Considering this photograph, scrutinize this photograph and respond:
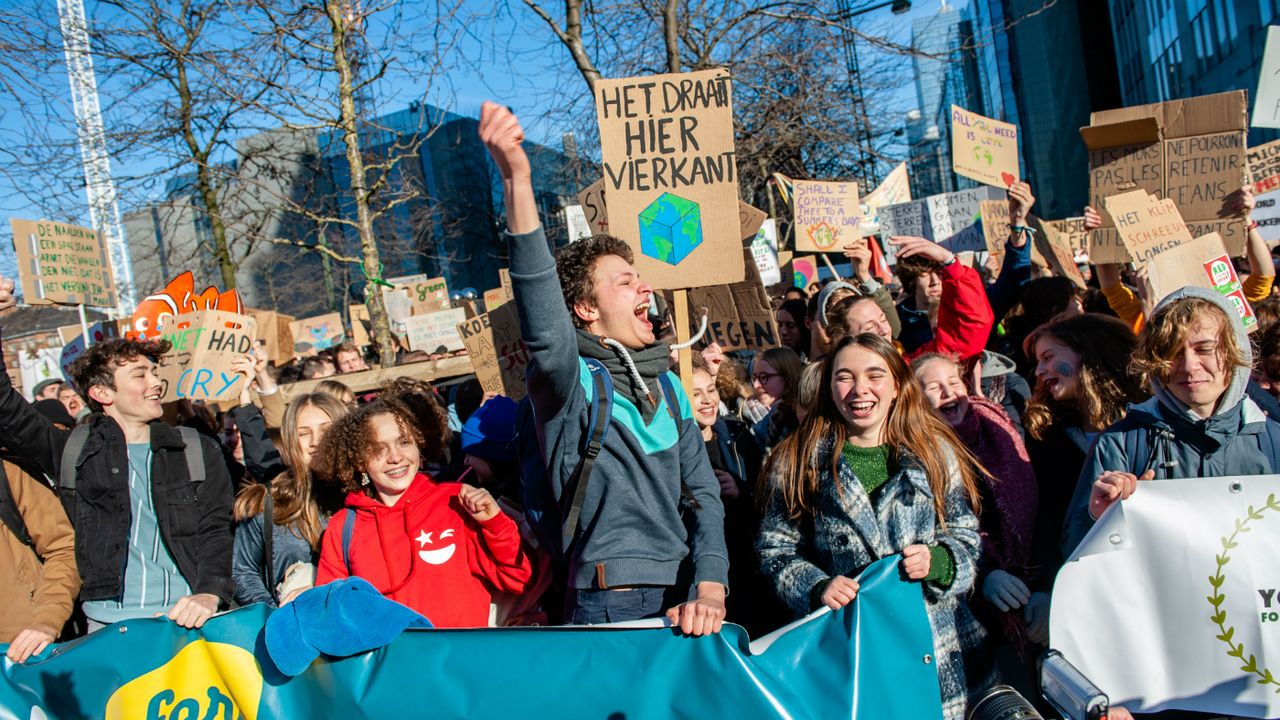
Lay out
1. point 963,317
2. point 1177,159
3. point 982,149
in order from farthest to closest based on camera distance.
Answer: point 982,149 → point 1177,159 → point 963,317

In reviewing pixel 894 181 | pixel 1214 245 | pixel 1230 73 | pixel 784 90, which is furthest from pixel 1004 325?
pixel 1230 73

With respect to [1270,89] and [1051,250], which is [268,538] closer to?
[1051,250]

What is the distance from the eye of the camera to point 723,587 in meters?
2.57

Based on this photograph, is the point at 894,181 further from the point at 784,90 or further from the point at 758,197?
the point at 758,197

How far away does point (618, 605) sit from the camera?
252 cm

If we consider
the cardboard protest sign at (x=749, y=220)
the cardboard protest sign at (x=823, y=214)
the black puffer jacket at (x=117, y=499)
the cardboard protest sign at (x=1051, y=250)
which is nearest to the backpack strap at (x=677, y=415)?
the black puffer jacket at (x=117, y=499)

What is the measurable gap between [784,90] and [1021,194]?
9.66 metres

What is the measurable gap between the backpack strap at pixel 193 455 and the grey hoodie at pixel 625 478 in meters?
1.90

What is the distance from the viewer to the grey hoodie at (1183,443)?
275 centimetres

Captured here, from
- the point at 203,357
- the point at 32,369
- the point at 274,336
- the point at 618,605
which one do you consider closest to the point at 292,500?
the point at 618,605

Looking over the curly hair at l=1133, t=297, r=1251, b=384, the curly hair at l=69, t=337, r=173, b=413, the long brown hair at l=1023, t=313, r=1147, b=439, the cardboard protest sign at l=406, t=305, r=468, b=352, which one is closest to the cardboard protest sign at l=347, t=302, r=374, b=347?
the cardboard protest sign at l=406, t=305, r=468, b=352

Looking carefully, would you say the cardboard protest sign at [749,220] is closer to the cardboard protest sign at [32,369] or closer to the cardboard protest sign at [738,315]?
the cardboard protest sign at [738,315]

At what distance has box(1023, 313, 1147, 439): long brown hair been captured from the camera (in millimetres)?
3355

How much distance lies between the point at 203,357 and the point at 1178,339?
14.8ft
